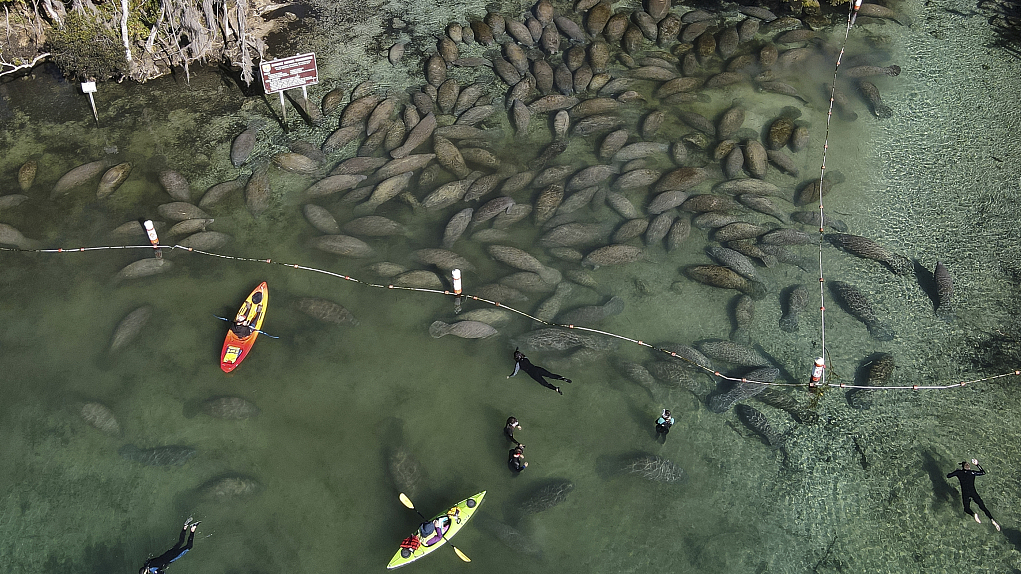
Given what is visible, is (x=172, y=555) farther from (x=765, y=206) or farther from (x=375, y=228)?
(x=765, y=206)

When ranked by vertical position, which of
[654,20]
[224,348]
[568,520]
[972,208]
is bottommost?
[568,520]

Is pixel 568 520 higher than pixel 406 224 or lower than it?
lower

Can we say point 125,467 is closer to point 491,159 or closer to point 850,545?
point 491,159

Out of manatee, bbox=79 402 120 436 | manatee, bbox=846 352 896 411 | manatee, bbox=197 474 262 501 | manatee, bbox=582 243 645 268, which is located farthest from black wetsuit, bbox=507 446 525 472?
manatee, bbox=79 402 120 436

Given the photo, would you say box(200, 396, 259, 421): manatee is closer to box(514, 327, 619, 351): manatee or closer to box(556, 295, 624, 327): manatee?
box(514, 327, 619, 351): manatee

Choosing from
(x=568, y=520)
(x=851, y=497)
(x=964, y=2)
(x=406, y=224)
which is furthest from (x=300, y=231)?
(x=964, y=2)

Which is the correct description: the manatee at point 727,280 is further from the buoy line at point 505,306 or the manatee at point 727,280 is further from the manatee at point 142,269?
the manatee at point 142,269
